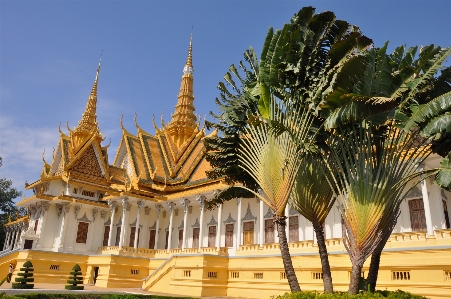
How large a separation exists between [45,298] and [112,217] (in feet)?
45.8

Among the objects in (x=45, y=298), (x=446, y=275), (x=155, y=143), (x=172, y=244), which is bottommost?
(x=45, y=298)

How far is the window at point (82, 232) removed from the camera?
25361mm

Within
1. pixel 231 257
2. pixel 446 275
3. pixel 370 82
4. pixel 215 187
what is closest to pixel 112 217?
pixel 215 187

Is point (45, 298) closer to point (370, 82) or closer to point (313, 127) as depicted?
point (313, 127)

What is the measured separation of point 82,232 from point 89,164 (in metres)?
5.02

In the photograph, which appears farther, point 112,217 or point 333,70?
point 112,217

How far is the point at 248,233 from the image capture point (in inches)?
823

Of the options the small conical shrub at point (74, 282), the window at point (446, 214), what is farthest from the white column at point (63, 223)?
the window at point (446, 214)

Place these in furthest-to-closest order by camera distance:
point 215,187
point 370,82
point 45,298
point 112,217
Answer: point 112,217, point 215,187, point 45,298, point 370,82

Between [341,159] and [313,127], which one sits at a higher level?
[313,127]

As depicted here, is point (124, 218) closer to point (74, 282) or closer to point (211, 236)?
point (211, 236)

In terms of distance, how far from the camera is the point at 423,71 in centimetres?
779

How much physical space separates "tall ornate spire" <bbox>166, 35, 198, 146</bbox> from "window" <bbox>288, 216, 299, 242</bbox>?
1612cm

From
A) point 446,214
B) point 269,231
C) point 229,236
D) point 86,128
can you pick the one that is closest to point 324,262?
point 446,214
